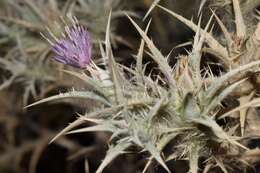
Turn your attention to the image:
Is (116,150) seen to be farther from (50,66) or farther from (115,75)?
(50,66)

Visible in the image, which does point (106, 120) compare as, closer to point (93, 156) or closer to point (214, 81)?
point (214, 81)

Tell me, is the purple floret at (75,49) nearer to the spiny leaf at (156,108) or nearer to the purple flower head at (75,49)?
the purple flower head at (75,49)

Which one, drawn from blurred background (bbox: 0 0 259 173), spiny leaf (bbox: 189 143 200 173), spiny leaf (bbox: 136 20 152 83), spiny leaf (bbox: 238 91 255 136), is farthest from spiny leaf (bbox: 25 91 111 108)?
blurred background (bbox: 0 0 259 173)

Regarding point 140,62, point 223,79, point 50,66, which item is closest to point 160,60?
point 140,62

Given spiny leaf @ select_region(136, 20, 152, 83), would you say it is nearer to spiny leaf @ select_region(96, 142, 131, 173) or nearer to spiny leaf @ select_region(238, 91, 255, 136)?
spiny leaf @ select_region(96, 142, 131, 173)

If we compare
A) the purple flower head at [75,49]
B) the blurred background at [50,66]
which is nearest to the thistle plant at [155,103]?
the purple flower head at [75,49]

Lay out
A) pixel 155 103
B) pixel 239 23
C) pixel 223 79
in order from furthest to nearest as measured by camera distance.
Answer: pixel 239 23, pixel 155 103, pixel 223 79

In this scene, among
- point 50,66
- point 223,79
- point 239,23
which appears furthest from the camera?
point 50,66

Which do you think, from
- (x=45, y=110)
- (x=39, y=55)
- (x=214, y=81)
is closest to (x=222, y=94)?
(x=214, y=81)

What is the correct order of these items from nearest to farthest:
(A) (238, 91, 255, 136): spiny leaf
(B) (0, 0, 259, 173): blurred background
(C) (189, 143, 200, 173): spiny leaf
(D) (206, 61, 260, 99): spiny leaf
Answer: (D) (206, 61, 260, 99): spiny leaf → (C) (189, 143, 200, 173): spiny leaf → (A) (238, 91, 255, 136): spiny leaf → (B) (0, 0, 259, 173): blurred background
